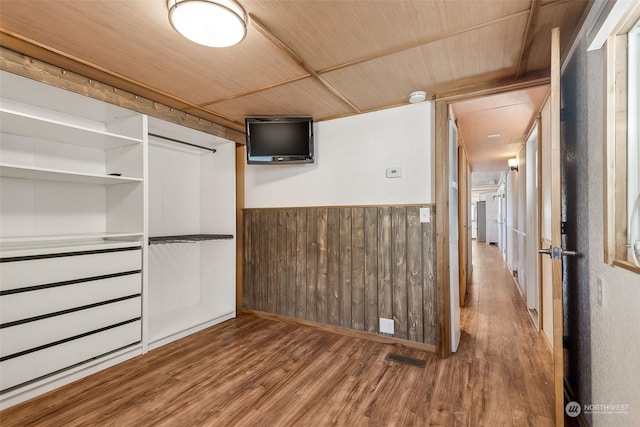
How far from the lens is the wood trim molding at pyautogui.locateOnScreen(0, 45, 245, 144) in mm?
1829

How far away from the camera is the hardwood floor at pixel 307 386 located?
68.3 inches

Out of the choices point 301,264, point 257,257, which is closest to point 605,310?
point 301,264

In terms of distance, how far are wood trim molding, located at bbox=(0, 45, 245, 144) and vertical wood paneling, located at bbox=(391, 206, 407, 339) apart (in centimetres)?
216

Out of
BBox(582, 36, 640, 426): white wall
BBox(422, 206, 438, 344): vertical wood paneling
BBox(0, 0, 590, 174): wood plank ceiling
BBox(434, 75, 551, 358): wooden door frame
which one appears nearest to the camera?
BBox(582, 36, 640, 426): white wall

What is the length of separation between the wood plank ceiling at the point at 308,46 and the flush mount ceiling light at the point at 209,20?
9 centimetres

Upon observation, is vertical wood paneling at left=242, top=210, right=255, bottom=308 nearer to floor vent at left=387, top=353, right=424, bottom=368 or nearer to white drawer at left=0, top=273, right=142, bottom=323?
white drawer at left=0, top=273, right=142, bottom=323

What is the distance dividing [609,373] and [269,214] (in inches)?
114

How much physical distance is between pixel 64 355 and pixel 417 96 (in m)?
A: 3.28

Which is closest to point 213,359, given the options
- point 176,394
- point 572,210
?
point 176,394

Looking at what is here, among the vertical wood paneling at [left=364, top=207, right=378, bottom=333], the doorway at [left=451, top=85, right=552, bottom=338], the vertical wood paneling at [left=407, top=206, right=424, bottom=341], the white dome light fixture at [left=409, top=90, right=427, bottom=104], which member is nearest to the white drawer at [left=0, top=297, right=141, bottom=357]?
the vertical wood paneling at [left=364, top=207, right=378, bottom=333]

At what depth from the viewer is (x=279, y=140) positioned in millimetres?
2980

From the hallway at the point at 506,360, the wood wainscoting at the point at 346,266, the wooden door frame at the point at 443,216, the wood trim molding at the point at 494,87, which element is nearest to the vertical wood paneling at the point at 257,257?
the wood wainscoting at the point at 346,266

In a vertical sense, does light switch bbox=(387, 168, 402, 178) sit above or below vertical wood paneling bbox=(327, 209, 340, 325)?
above

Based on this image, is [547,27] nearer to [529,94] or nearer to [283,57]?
[529,94]
